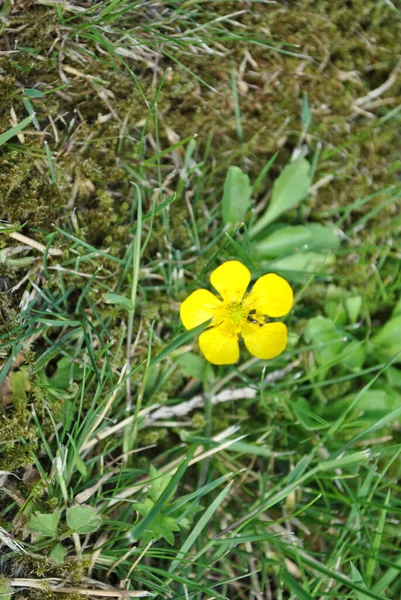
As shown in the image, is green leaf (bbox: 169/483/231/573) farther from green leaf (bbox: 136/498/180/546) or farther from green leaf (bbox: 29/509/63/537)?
green leaf (bbox: 29/509/63/537)

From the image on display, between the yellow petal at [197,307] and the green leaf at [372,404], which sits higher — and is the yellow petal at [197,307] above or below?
above

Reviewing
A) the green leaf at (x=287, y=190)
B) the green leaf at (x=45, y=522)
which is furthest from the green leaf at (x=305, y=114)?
the green leaf at (x=45, y=522)

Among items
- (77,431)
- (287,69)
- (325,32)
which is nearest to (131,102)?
(287,69)

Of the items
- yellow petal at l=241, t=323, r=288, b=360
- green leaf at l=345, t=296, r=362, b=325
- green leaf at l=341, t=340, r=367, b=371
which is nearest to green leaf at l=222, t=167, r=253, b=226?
yellow petal at l=241, t=323, r=288, b=360

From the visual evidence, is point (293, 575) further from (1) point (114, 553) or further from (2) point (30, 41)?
(2) point (30, 41)

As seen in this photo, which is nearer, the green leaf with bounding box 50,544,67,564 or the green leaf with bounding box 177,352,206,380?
the green leaf with bounding box 50,544,67,564

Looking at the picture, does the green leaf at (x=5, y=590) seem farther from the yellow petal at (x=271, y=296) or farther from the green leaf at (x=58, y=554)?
the yellow petal at (x=271, y=296)

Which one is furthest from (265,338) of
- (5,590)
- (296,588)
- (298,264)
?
(5,590)
